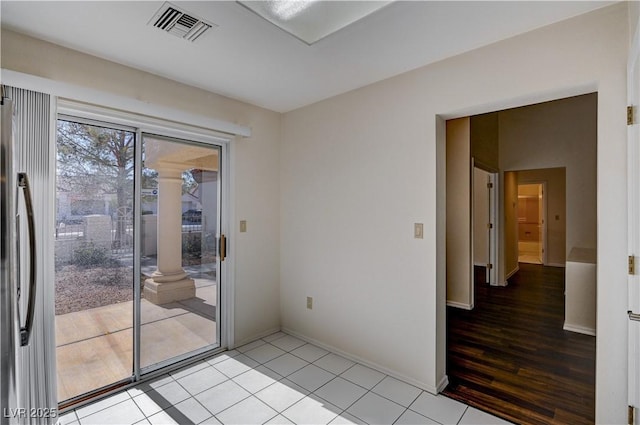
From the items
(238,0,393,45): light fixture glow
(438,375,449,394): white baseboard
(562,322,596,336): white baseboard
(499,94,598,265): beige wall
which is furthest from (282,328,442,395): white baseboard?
(499,94,598,265): beige wall

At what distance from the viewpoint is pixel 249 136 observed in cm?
321

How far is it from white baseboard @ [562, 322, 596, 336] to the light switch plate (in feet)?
8.57

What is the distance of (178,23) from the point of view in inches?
73.9

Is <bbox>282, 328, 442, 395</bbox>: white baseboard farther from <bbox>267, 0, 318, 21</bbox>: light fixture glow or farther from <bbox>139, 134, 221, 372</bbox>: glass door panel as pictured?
<bbox>267, 0, 318, 21</bbox>: light fixture glow

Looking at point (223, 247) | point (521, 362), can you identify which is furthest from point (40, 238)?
point (521, 362)

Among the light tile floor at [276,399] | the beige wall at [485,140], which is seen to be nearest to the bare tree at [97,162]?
the light tile floor at [276,399]

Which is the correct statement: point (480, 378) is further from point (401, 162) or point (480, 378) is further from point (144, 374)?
point (144, 374)

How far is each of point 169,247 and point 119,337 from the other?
0.81 meters

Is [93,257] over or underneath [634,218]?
underneath

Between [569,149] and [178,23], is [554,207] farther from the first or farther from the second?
[178,23]

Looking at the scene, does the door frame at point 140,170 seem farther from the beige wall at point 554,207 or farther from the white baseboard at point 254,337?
the beige wall at point 554,207

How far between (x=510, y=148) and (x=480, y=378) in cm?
495

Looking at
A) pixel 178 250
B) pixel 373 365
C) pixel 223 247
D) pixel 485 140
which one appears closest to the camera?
pixel 373 365

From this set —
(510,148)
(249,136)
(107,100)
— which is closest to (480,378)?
(249,136)
